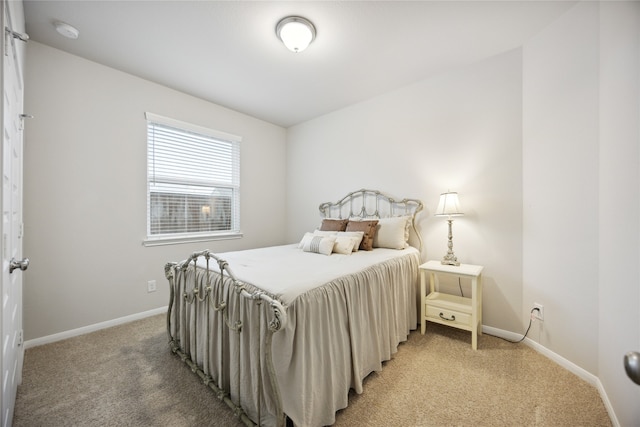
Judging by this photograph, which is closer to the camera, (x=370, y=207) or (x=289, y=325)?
(x=289, y=325)

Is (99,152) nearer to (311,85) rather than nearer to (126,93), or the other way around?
(126,93)

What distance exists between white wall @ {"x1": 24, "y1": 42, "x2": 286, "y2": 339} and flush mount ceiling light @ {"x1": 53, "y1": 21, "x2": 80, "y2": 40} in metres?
0.37

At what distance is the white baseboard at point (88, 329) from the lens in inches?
84.7

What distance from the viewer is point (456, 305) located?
7.29 feet

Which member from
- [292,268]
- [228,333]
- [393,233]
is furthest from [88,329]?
[393,233]

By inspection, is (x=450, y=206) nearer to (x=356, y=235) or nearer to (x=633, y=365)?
(x=356, y=235)

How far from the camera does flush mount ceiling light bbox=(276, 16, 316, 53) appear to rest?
6.24 feet

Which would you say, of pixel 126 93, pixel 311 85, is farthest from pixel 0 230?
pixel 311 85

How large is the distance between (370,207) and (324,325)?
2112mm

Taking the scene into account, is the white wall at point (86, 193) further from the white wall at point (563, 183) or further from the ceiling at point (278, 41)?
the white wall at point (563, 183)

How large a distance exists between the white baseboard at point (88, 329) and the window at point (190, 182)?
0.79 meters

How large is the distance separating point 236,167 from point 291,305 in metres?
2.89

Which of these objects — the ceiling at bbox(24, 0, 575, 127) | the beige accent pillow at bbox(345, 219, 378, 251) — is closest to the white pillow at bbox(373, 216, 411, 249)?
the beige accent pillow at bbox(345, 219, 378, 251)

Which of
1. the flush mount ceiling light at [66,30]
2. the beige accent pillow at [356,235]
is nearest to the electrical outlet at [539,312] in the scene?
the beige accent pillow at [356,235]
